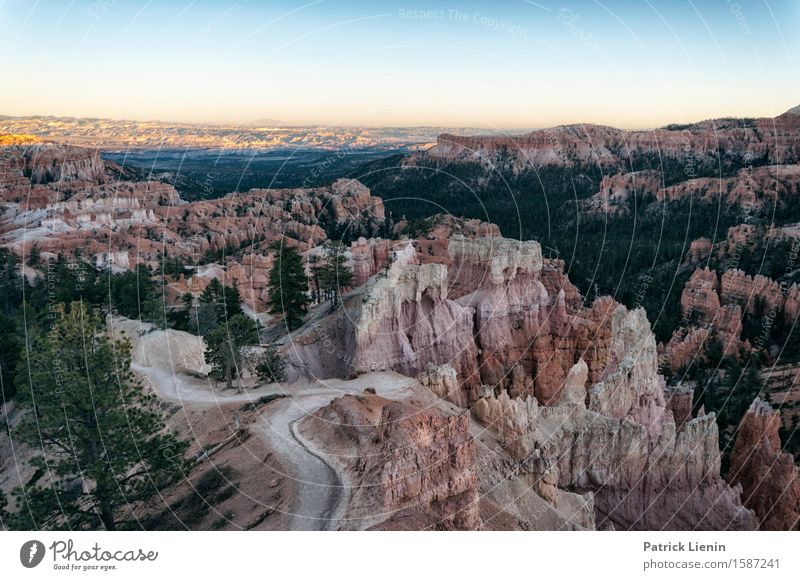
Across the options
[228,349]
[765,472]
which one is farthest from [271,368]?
[765,472]

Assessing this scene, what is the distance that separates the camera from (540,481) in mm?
21000

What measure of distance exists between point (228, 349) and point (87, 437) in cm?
900

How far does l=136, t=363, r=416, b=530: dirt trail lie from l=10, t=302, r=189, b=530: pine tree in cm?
285

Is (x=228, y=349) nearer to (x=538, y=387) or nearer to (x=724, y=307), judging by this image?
(x=538, y=387)

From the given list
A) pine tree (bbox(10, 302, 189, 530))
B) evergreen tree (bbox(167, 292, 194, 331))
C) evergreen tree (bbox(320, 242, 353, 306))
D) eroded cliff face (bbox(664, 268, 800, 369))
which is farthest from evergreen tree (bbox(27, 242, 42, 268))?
eroded cliff face (bbox(664, 268, 800, 369))

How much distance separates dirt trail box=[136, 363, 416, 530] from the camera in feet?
48.9

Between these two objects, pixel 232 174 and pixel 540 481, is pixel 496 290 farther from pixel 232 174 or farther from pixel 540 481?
pixel 232 174

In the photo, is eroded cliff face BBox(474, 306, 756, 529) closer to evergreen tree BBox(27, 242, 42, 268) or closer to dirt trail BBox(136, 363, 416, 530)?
dirt trail BBox(136, 363, 416, 530)

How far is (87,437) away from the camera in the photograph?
18.0m

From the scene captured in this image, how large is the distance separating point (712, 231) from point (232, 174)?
6857 centimetres

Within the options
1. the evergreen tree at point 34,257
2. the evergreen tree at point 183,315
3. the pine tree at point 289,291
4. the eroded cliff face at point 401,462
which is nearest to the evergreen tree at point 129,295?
the evergreen tree at point 183,315

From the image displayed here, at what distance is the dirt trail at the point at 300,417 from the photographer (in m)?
14.9

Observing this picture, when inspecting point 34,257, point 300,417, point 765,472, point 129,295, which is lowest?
point 34,257
